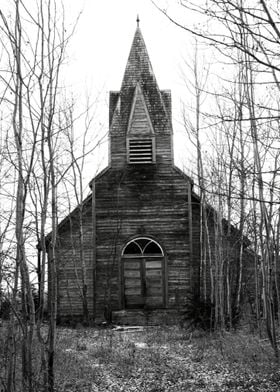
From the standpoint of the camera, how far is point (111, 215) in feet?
73.6

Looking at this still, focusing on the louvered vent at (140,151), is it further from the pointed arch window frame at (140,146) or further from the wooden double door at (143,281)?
the wooden double door at (143,281)

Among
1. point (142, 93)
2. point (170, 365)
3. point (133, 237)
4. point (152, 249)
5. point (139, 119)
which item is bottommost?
point (170, 365)

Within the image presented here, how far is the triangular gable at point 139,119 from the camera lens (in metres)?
23.4

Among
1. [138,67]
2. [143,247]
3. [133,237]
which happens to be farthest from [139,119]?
[143,247]

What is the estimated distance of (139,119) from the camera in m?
23.6

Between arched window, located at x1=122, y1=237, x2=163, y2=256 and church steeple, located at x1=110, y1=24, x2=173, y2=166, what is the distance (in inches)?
131

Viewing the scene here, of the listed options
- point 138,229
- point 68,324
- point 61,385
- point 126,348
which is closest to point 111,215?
point 138,229

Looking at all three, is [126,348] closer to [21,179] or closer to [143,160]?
[21,179]

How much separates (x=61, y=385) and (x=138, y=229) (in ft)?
41.7

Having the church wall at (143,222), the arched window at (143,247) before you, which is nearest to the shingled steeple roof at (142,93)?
the church wall at (143,222)

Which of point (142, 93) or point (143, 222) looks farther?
point (142, 93)

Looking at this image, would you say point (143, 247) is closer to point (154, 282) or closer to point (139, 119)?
point (154, 282)

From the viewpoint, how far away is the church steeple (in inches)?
912

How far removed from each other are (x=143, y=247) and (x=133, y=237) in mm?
585
